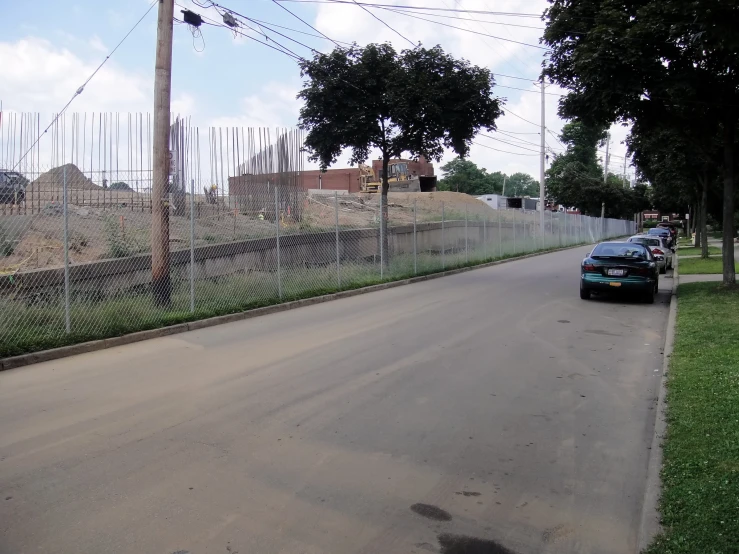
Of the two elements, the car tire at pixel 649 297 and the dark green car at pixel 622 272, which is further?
the car tire at pixel 649 297

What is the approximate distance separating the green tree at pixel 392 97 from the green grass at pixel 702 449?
35.8 feet

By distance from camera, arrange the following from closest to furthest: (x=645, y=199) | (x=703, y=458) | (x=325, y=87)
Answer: (x=703, y=458)
(x=325, y=87)
(x=645, y=199)

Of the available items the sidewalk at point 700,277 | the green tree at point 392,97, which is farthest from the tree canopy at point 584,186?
A: the green tree at point 392,97

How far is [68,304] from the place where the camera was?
8.78 metres

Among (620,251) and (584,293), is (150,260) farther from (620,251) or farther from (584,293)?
(620,251)

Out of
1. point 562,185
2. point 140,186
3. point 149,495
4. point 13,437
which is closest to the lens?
point 149,495

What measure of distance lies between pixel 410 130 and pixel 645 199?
237 ft

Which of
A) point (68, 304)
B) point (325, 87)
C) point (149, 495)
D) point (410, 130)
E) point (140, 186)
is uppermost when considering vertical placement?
point (325, 87)

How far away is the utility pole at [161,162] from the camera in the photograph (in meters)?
11.0

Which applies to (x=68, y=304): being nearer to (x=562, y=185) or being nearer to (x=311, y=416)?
(x=311, y=416)

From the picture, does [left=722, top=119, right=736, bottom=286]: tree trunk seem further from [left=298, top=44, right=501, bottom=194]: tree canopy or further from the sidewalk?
[left=298, top=44, right=501, bottom=194]: tree canopy

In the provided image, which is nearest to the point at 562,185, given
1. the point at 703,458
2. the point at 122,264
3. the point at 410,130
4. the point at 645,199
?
the point at 645,199

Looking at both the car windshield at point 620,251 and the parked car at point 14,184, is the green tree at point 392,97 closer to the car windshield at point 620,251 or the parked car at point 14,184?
the car windshield at point 620,251

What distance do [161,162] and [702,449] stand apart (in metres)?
9.73
